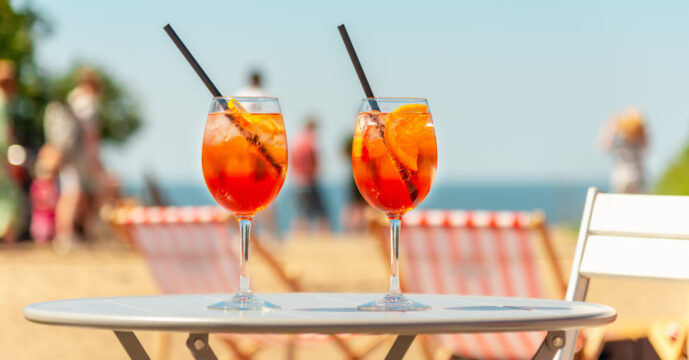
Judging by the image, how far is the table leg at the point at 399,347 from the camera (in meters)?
1.98

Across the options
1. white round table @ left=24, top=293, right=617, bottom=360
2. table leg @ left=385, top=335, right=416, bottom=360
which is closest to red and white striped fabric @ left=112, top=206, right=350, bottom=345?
white round table @ left=24, top=293, right=617, bottom=360

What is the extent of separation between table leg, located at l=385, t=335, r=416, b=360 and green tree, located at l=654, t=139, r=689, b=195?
13647mm

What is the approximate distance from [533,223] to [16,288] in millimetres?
5917

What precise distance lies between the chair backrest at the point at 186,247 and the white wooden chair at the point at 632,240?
7.62 feet

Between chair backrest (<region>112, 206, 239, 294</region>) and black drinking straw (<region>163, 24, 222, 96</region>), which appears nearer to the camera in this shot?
black drinking straw (<region>163, 24, 222, 96</region>)

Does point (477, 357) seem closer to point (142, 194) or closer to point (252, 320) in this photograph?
point (252, 320)

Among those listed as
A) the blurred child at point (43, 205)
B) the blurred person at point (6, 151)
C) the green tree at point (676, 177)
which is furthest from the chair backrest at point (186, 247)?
the green tree at point (676, 177)

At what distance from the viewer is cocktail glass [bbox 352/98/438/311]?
206cm

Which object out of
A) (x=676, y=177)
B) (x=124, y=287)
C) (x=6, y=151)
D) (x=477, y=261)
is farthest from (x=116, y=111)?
(x=477, y=261)

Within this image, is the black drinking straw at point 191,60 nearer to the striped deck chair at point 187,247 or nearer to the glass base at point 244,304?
the glass base at point 244,304

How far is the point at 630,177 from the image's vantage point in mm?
13930

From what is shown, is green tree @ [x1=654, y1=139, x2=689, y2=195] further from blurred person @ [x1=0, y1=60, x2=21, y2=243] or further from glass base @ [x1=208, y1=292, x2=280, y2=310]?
glass base @ [x1=208, y1=292, x2=280, y2=310]

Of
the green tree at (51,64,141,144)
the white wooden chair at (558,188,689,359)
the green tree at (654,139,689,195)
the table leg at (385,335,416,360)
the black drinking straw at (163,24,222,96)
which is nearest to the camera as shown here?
the table leg at (385,335,416,360)

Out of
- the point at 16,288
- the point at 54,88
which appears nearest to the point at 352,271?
the point at 16,288
